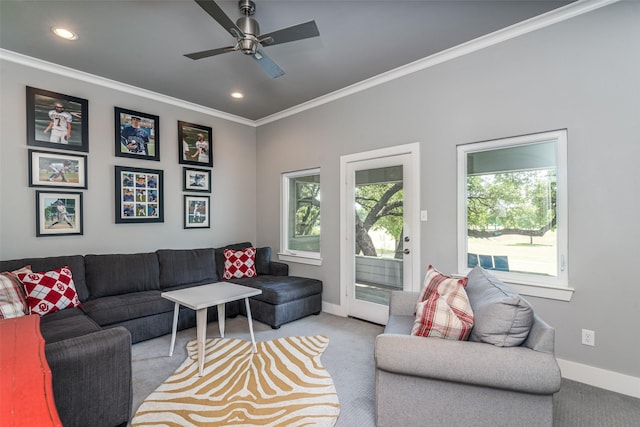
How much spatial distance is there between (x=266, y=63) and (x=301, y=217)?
8.26 ft

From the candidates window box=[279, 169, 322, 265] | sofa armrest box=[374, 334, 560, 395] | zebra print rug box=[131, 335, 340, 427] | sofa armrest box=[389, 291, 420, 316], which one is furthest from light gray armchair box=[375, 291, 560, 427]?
window box=[279, 169, 322, 265]

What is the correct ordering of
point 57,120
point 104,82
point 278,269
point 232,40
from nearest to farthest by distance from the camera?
1. point 232,40
2. point 57,120
3. point 104,82
4. point 278,269

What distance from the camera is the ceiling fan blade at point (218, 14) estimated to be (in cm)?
172

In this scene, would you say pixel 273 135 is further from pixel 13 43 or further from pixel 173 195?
pixel 13 43

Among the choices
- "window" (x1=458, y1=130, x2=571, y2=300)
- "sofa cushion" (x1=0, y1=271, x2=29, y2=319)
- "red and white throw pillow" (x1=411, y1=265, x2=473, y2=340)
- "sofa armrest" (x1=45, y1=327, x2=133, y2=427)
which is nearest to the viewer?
"sofa armrest" (x1=45, y1=327, x2=133, y2=427)

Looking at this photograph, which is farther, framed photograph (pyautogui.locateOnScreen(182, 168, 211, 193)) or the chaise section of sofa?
framed photograph (pyautogui.locateOnScreen(182, 168, 211, 193))

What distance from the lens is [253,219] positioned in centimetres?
507

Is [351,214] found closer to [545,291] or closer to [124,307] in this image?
[545,291]

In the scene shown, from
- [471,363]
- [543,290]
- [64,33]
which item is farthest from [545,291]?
[64,33]

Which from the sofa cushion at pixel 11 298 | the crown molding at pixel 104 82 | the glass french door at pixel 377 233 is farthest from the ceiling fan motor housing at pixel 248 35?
the sofa cushion at pixel 11 298

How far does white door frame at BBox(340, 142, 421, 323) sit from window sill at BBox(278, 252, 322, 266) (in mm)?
438

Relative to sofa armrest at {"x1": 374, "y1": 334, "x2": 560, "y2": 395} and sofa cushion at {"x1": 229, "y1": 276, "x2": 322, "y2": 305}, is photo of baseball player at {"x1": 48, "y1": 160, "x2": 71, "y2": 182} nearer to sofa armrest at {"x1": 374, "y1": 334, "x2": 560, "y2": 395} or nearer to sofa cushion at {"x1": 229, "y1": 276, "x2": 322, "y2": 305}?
sofa cushion at {"x1": 229, "y1": 276, "x2": 322, "y2": 305}

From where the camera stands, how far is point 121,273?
331 cm

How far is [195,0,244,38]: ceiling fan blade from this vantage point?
172 centimetres
